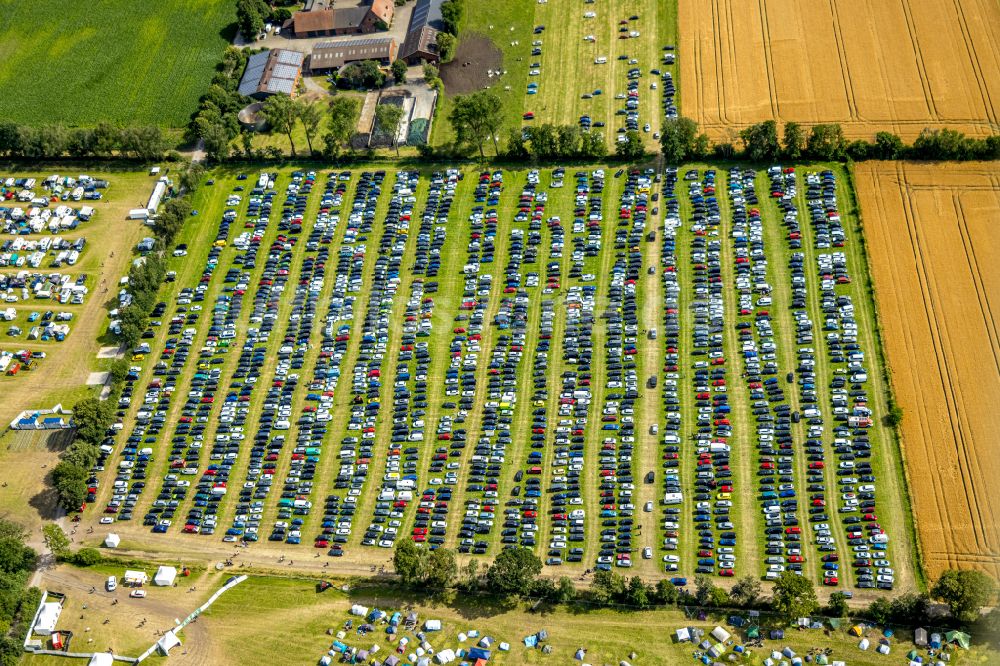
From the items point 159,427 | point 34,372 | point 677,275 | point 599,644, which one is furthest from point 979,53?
point 34,372

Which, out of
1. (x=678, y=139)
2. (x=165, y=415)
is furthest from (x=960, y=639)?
(x=165, y=415)

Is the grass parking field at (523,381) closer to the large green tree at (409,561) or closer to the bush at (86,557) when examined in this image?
the bush at (86,557)

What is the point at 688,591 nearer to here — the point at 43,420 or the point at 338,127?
the point at 43,420

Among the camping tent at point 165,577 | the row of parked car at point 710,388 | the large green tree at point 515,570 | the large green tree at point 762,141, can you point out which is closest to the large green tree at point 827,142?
the large green tree at point 762,141

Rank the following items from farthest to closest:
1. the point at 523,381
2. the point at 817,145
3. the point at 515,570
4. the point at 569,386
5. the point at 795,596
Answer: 1. the point at 817,145
2. the point at 523,381
3. the point at 569,386
4. the point at 515,570
5. the point at 795,596

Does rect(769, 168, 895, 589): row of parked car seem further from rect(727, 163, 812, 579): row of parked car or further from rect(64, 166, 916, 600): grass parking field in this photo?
rect(727, 163, 812, 579): row of parked car

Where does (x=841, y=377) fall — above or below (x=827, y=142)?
below

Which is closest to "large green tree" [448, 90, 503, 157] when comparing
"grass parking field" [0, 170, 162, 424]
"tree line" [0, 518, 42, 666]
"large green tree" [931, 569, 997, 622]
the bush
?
"grass parking field" [0, 170, 162, 424]
